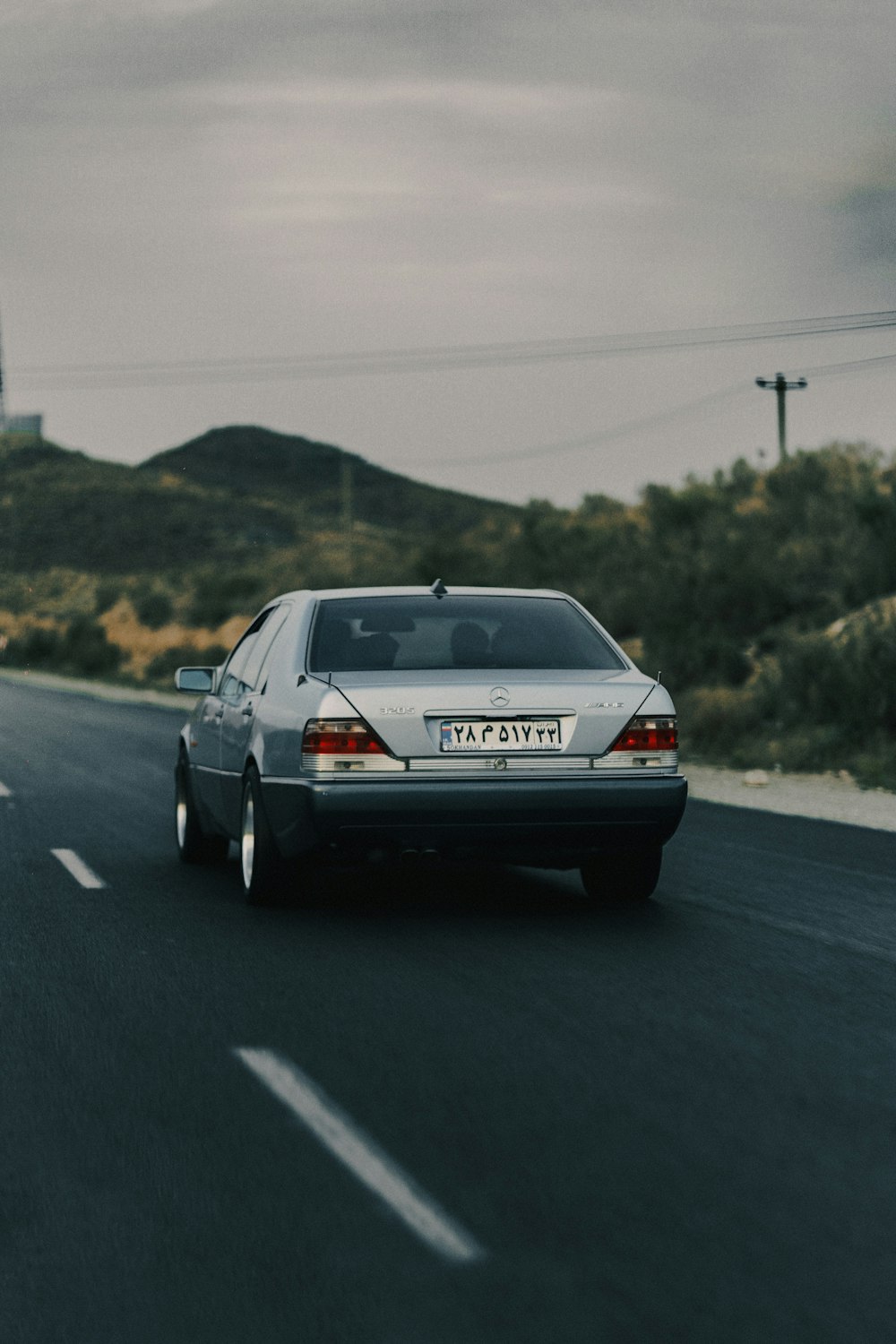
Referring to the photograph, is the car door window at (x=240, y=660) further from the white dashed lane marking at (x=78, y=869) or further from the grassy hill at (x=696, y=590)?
the grassy hill at (x=696, y=590)

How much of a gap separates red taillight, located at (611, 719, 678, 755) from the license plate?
1.06 ft

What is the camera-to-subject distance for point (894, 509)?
29.5 meters

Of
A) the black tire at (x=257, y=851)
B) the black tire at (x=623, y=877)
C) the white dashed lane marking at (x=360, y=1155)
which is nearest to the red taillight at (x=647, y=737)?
the black tire at (x=623, y=877)

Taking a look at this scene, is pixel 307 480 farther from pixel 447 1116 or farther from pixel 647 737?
pixel 447 1116

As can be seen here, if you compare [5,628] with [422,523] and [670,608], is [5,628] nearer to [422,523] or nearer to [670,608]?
[670,608]

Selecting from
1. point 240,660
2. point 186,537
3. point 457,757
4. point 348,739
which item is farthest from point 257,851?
point 186,537

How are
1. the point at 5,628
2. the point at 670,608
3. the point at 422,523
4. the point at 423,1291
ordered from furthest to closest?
the point at 422,523
the point at 5,628
the point at 670,608
the point at 423,1291

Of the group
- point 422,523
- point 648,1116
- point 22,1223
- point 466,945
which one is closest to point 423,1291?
point 22,1223

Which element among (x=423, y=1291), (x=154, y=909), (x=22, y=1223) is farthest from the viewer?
(x=154, y=909)

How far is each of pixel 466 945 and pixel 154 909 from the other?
78.8 inches

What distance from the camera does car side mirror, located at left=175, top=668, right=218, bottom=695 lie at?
1159 centimetres

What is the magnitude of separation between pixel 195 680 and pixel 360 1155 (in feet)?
21.4

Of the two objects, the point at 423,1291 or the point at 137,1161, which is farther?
the point at 137,1161

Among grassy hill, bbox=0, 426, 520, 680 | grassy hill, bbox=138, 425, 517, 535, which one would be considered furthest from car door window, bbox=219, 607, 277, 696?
grassy hill, bbox=138, 425, 517, 535
